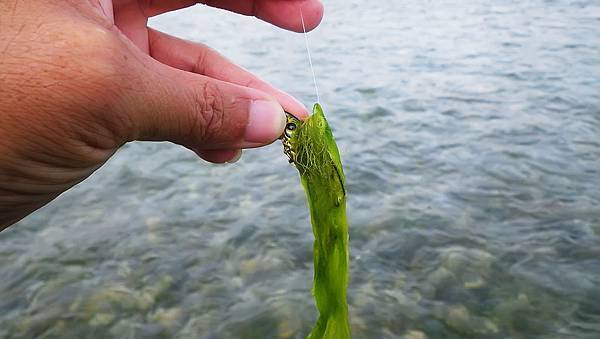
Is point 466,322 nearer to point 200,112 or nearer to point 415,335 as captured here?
point 415,335

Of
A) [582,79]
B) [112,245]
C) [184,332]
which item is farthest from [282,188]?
[582,79]

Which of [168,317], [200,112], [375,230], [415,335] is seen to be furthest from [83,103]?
[375,230]

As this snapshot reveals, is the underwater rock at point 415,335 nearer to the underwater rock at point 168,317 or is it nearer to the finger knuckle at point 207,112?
the underwater rock at point 168,317

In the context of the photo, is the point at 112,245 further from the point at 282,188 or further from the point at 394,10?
the point at 394,10

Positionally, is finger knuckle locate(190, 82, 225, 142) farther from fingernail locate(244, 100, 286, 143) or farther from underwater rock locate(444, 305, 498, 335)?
underwater rock locate(444, 305, 498, 335)

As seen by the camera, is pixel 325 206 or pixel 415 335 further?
pixel 415 335

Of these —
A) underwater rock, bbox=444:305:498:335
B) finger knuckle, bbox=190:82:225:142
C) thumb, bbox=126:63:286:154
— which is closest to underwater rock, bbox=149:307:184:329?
underwater rock, bbox=444:305:498:335

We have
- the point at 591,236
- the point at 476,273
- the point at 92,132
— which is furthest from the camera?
the point at 591,236

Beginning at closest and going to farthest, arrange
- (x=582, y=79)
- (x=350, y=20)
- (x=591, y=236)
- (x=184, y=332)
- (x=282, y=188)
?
(x=184, y=332) < (x=591, y=236) < (x=282, y=188) < (x=582, y=79) < (x=350, y=20)
